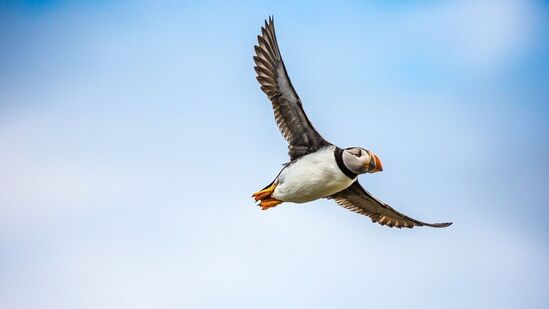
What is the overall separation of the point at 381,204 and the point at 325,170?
6.83 feet

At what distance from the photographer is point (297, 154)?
1152 centimetres

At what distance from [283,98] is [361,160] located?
5.03 feet

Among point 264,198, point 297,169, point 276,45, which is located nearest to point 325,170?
point 297,169

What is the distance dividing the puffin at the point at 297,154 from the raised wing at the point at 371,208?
96cm

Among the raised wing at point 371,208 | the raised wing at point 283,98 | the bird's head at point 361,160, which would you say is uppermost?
the raised wing at point 283,98

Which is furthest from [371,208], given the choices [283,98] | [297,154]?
[283,98]

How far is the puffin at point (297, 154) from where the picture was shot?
1102 centimetres

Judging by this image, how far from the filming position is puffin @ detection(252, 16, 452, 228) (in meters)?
11.0

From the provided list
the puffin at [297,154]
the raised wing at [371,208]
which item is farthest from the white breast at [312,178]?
the raised wing at [371,208]

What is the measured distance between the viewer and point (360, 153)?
35.8 feet

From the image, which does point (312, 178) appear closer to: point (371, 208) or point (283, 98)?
point (283, 98)

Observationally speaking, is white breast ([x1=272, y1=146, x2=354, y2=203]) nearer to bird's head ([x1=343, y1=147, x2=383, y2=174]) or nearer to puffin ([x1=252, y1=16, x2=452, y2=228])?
puffin ([x1=252, y1=16, x2=452, y2=228])

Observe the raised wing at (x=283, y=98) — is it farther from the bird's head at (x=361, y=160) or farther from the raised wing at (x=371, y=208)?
the raised wing at (x=371, y=208)

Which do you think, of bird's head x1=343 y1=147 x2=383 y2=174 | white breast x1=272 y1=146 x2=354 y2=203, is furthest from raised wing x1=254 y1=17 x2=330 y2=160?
bird's head x1=343 y1=147 x2=383 y2=174
